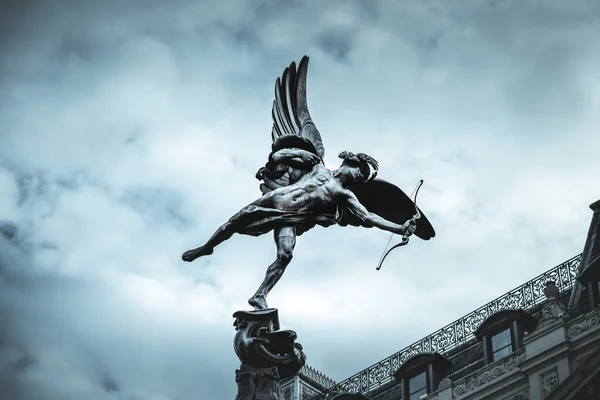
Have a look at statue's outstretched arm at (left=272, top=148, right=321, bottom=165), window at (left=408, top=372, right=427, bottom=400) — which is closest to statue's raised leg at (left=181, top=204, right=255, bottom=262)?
statue's outstretched arm at (left=272, top=148, right=321, bottom=165)

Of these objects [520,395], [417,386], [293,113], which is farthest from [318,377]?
[293,113]

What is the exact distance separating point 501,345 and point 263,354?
27.1 meters

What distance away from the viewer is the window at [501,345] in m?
33.7

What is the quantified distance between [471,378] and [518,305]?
3673 millimetres

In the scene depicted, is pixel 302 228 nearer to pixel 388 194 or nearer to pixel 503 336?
pixel 388 194

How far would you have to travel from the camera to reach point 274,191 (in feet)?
29.9

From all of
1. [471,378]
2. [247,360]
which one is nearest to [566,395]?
[471,378]

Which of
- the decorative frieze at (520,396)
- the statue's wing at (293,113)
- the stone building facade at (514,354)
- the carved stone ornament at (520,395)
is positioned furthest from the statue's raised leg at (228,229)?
the carved stone ornament at (520,395)

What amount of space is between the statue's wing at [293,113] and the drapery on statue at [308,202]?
0.02m

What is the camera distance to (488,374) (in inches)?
1283

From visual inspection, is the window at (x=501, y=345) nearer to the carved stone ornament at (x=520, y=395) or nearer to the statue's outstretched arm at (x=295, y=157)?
the carved stone ornament at (x=520, y=395)

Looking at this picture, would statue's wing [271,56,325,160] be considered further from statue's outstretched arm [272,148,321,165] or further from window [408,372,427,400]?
window [408,372,427,400]

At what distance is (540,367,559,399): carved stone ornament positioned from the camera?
29.5 meters

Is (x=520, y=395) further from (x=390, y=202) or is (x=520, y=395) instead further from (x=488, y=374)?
(x=390, y=202)
